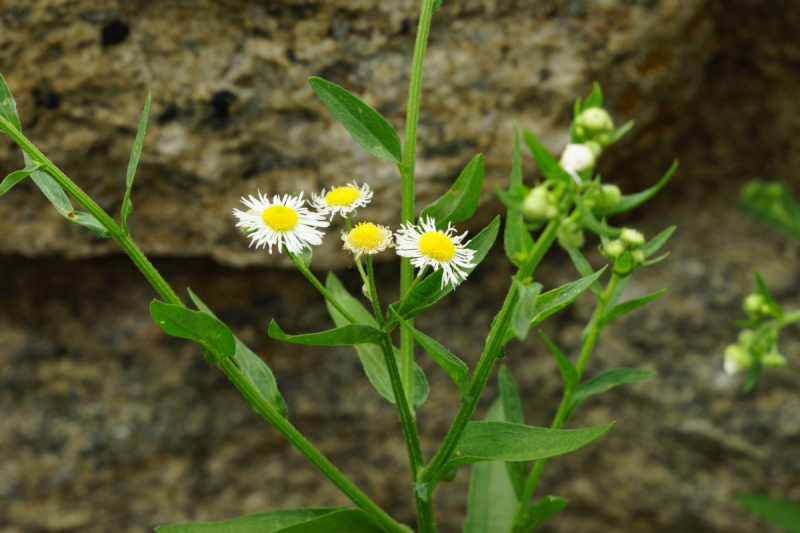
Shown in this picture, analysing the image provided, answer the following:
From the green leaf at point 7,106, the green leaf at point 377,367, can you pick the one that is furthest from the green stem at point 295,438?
the green leaf at point 7,106

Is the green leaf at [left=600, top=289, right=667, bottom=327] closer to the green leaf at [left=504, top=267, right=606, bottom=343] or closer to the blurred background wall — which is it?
the green leaf at [left=504, top=267, right=606, bottom=343]

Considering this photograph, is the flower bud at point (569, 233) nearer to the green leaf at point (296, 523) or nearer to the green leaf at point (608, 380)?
the green leaf at point (608, 380)

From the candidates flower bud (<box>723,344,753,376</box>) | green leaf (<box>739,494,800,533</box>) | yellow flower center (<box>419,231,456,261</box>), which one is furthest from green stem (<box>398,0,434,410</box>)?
green leaf (<box>739,494,800,533</box>)

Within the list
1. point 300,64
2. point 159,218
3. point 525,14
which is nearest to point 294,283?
point 159,218

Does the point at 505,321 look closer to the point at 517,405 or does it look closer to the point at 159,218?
the point at 517,405

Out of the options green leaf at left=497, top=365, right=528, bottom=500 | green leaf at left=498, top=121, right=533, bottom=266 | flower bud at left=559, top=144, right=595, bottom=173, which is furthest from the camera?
green leaf at left=497, top=365, right=528, bottom=500

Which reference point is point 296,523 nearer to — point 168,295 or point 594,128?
point 168,295

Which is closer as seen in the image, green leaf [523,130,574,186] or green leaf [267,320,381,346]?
green leaf [523,130,574,186]
